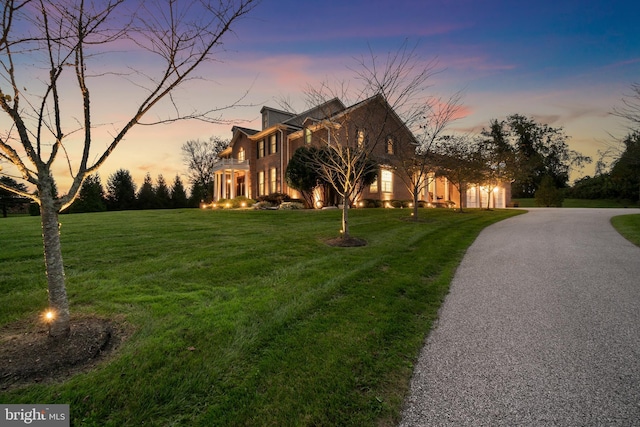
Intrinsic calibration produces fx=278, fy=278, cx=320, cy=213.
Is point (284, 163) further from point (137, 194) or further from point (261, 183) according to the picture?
point (137, 194)

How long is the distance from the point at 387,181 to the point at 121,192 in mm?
42342

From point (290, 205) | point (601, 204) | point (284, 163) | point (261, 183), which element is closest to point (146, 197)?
point (261, 183)

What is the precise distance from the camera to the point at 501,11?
10219 mm

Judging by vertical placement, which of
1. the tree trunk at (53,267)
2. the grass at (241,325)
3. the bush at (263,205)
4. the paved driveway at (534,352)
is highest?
the bush at (263,205)

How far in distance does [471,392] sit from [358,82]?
29.6ft

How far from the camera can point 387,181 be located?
930 inches

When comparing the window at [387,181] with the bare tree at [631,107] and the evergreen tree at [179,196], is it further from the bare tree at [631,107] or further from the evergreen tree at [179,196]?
→ the evergreen tree at [179,196]

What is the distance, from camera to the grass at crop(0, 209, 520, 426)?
2.16 metres

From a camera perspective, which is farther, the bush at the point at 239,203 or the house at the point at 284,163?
the bush at the point at 239,203

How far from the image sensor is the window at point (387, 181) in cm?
2330

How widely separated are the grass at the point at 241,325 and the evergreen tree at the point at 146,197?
41.7 meters

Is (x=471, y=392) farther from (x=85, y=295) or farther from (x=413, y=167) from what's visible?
(x=413, y=167)

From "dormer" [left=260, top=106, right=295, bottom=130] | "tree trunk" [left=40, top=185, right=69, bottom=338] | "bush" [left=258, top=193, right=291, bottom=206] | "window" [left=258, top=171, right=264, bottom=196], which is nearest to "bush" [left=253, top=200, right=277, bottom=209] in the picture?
"bush" [left=258, top=193, right=291, bottom=206]

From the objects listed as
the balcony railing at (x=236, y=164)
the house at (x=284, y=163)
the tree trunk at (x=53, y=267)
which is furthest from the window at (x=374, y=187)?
the tree trunk at (x=53, y=267)
